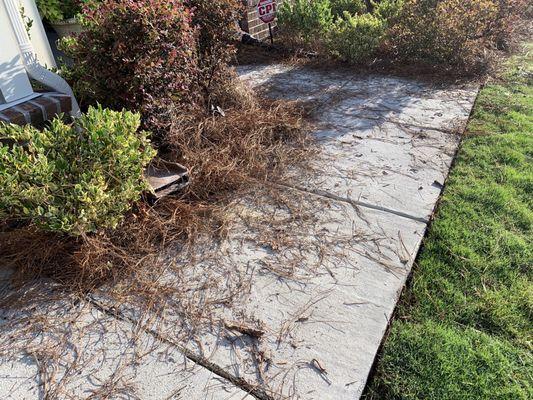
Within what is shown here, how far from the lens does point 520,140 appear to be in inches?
152

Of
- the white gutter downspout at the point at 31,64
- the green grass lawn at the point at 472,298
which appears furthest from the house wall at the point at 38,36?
the green grass lawn at the point at 472,298

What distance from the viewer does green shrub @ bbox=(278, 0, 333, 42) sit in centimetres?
664

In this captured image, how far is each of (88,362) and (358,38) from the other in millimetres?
5396

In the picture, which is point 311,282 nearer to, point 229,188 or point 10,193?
point 229,188

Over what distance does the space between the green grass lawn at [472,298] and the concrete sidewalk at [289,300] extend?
0.11m

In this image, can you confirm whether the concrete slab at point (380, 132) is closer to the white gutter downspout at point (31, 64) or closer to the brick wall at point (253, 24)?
the brick wall at point (253, 24)

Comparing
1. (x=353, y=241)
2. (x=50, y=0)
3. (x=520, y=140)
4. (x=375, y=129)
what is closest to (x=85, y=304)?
(x=353, y=241)

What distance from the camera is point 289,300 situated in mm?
2307

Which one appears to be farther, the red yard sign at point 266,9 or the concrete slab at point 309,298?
the red yard sign at point 266,9

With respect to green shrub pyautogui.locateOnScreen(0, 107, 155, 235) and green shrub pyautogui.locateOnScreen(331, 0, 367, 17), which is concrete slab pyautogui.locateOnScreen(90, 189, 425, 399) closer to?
green shrub pyautogui.locateOnScreen(0, 107, 155, 235)

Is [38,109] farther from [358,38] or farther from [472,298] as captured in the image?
[358,38]

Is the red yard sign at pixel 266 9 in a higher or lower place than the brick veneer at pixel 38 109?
higher

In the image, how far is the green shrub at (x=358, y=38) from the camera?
598cm

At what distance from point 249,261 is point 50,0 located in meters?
3.64
